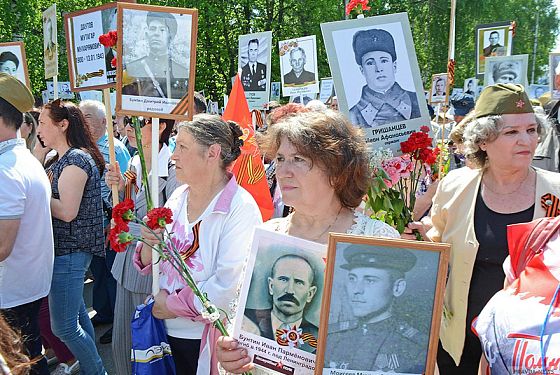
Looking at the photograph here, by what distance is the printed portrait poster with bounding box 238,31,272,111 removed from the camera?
8227 millimetres

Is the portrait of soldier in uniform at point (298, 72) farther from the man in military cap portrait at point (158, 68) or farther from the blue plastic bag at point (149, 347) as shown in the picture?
the blue plastic bag at point (149, 347)

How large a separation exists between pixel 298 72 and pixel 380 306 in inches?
309

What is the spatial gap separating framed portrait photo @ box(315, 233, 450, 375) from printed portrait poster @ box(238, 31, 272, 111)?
668 cm

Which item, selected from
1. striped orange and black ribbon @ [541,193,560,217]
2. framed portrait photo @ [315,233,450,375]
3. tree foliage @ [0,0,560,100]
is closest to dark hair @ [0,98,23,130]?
framed portrait photo @ [315,233,450,375]

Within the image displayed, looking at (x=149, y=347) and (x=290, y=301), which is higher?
(x=290, y=301)

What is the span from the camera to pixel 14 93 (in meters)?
3.28

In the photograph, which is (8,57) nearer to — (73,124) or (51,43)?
(51,43)

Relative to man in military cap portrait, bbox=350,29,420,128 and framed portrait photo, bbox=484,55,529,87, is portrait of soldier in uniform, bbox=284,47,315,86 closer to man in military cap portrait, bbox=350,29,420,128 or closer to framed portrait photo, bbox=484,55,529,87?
framed portrait photo, bbox=484,55,529,87

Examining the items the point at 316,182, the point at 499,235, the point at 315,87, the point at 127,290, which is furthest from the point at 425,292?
the point at 315,87

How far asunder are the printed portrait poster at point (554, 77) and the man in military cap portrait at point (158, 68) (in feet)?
10.4

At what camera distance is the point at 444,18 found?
28.2 m

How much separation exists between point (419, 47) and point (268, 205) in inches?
1045

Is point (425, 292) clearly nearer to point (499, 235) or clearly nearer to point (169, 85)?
point (499, 235)

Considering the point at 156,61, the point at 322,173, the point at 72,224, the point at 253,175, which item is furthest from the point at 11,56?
the point at 322,173
